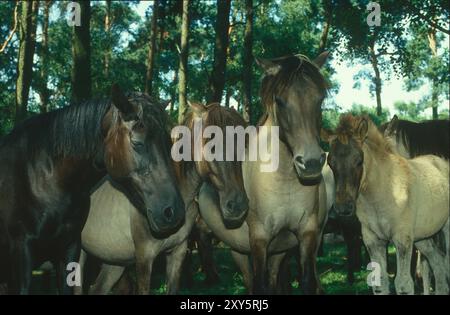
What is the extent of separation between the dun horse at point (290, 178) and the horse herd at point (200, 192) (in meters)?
0.01

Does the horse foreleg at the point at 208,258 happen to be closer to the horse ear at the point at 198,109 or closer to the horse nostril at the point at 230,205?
the horse ear at the point at 198,109

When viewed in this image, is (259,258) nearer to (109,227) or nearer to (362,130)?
(109,227)

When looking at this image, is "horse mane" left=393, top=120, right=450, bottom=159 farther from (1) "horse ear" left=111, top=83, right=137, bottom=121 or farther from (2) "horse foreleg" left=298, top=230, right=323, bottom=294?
(1) "horse ear" left=111, top=83, right=137, bottom=121

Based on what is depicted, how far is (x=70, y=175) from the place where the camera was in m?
5.48

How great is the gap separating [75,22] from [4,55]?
24.6 metres

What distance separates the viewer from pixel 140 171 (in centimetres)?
527

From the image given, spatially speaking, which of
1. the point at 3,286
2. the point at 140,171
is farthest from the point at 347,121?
the point at 3,286

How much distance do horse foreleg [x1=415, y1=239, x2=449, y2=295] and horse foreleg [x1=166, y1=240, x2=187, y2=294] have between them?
137 inches

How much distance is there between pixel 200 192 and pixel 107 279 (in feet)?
5.98

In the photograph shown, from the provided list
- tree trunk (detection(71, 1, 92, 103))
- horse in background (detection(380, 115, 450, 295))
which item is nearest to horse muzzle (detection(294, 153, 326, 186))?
horse in background (detection(380, 115, 450, 295))

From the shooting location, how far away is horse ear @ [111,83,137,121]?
520 cm

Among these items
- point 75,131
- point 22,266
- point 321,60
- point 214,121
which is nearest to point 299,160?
point 214,121

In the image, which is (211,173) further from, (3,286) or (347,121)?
(3,286)

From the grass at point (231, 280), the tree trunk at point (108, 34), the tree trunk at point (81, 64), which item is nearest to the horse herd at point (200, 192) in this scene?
the grass at point (231, 280)
